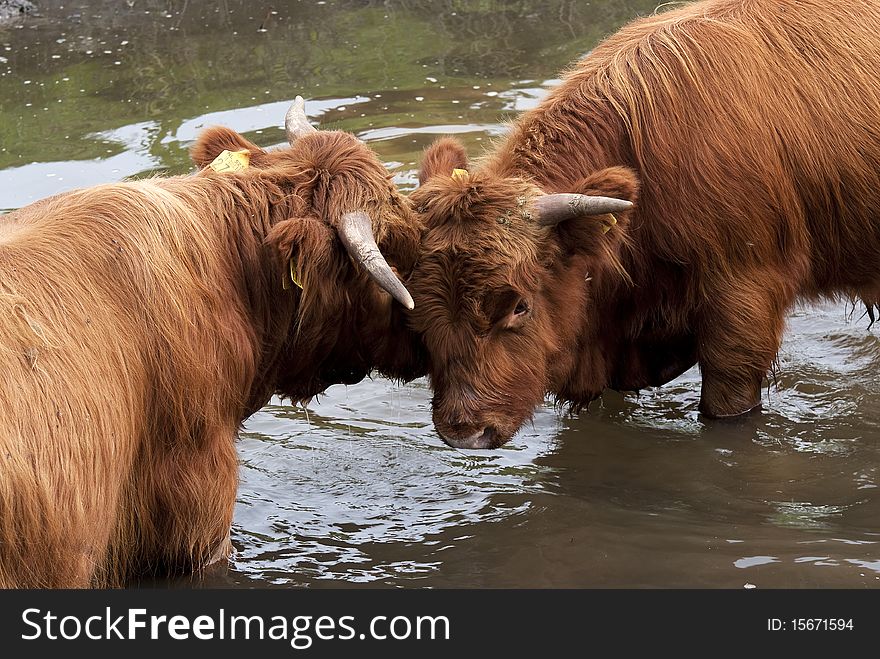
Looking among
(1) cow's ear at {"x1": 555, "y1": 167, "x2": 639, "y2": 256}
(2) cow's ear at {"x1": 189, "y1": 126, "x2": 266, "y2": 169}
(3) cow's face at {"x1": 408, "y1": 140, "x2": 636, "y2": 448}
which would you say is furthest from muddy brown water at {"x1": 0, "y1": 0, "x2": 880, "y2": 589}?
(2) cow's ear at {"x1": 189, "y1": 126, "x2": 266, "y2": 169}

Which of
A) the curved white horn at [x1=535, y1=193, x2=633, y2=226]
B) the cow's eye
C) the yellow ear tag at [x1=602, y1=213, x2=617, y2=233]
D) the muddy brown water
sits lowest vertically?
the muddy brown water

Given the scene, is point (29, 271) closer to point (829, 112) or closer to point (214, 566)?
point (214, 566)

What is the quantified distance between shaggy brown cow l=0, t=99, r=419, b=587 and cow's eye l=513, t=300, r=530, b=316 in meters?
0.55

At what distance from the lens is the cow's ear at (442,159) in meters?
6.18

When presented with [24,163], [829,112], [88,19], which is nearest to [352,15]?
[88,19]

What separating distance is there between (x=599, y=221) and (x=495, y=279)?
0.62 meters

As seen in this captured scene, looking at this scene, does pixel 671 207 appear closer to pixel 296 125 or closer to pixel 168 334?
pixel 296 125

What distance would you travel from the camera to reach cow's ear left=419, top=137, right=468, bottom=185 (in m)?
6.18

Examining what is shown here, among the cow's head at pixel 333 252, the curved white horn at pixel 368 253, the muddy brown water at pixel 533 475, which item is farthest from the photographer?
the muddy brown water at pixel 533 475

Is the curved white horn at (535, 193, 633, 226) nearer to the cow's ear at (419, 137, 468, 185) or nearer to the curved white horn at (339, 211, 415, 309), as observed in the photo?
the cow's ear at (419, 137, 468, 185)

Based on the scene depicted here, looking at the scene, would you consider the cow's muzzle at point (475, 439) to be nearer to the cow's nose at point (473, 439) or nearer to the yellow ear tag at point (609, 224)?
the cow's nose at point (473, 439)

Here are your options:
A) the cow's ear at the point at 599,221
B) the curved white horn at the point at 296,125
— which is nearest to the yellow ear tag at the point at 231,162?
the curved white horn at the point at 296,125

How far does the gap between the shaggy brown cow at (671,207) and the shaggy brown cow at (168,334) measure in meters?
0.50
